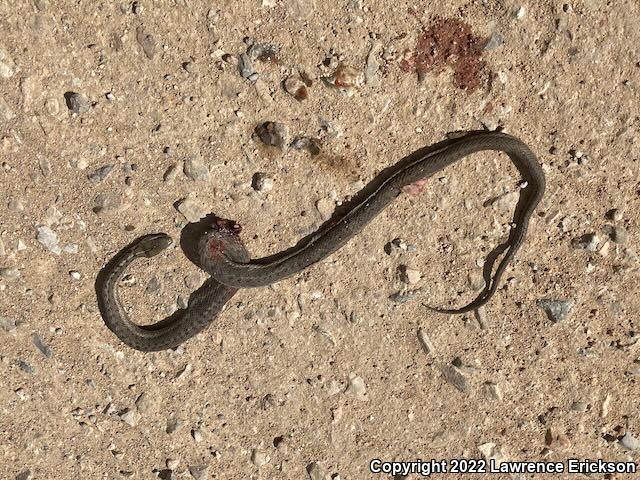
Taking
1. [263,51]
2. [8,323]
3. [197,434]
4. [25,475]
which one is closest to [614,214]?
[263,51]

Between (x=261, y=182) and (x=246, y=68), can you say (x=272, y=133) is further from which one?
(x=246, y=68)

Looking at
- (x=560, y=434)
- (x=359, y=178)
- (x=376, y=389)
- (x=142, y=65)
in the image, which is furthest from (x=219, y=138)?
(x=560, y=434)

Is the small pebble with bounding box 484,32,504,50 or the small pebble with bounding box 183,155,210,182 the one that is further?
the small pebble with bounding box 183,155,210,182

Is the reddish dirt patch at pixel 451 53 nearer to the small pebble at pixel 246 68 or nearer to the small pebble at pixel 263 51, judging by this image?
the small pebble at pixel 263 51

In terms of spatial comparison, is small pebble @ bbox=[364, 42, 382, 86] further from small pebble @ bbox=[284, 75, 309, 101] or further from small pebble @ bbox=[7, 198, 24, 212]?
small pebble @ bbox=[7, 198, 24, 212]

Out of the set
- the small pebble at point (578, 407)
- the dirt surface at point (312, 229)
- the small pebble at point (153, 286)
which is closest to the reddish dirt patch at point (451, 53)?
the dirt surface at point (312, 229)

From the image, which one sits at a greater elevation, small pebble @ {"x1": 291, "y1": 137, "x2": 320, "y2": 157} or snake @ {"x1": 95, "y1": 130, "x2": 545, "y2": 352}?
small pebble @ {"x1": 291, "y1": 137, "x2": 320, "y2": 157}

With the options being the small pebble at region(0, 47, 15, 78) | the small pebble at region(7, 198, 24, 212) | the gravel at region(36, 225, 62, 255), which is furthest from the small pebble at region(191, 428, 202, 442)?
the small pebble at region(0, 47, 15, 78)
